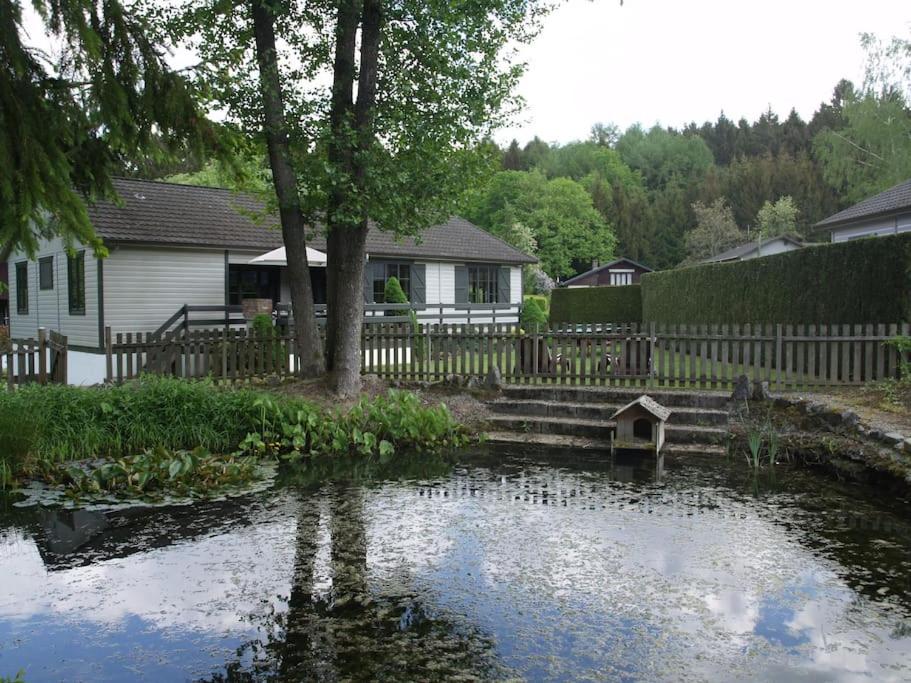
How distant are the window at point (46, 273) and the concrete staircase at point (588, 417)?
49.0 feet

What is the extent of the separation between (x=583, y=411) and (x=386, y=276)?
14.2 meters

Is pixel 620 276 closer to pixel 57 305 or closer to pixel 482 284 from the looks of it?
pixel 482 284

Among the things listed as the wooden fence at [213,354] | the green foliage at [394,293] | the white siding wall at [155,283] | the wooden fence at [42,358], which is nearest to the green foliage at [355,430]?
the wooden fence at [213,354]

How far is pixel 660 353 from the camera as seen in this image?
13.0m

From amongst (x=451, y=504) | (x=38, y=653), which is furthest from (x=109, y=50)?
(x=451, y=504)

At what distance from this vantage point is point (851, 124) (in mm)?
45156

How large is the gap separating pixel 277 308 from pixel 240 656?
16680 mm

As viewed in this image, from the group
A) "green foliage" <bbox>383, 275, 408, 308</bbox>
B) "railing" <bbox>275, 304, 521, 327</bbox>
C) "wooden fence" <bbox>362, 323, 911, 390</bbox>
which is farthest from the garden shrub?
"wooden fence" <bbox>362, 323, 911, 390</bbox>

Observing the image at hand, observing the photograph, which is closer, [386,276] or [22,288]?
[22,288]

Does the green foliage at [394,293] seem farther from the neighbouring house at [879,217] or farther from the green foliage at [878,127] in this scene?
the green foliage at [878,127]

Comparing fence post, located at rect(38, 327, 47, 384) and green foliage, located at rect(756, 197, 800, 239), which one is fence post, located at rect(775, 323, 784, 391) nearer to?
fence post, located at rect(38, 327, 47, 384)

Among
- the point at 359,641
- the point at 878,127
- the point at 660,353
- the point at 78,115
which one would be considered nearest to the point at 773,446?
the point at 660,353

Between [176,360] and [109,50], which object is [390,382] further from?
[109,50]

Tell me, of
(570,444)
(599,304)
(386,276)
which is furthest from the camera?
(599,304)
